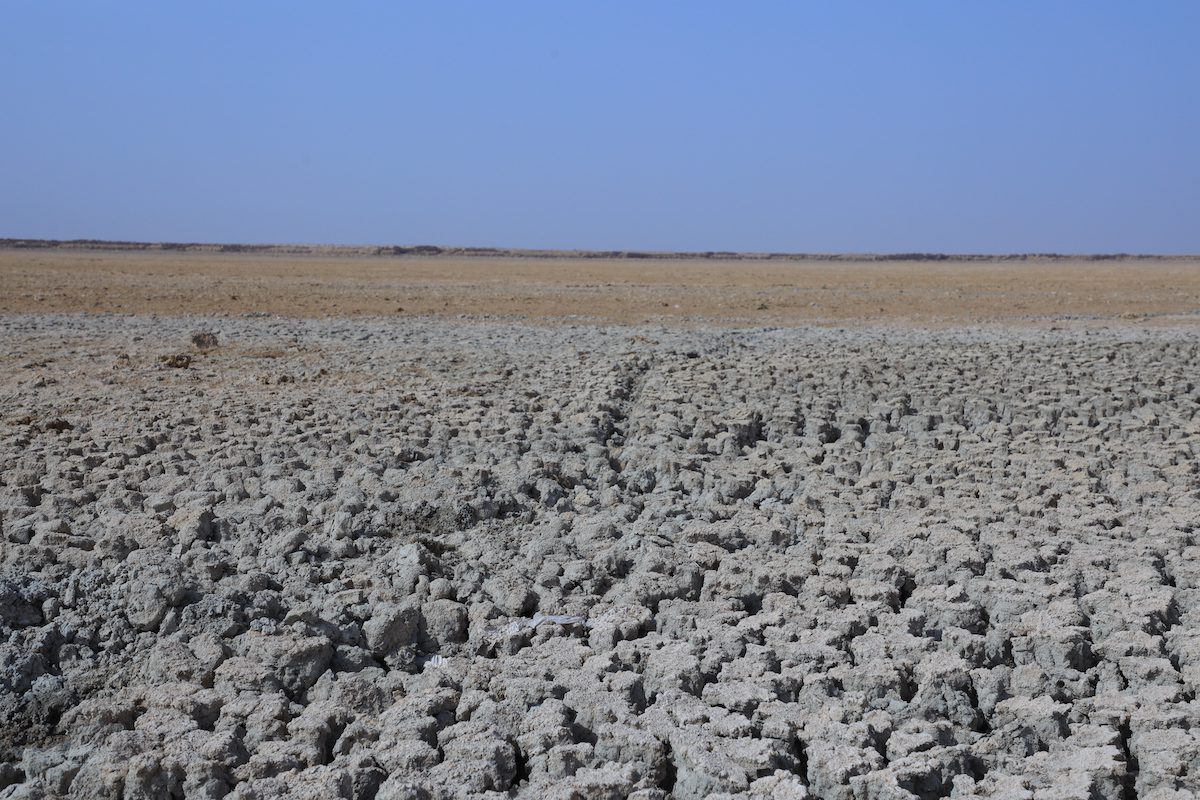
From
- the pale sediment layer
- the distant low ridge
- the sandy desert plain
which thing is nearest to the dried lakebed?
the sandy desert plain

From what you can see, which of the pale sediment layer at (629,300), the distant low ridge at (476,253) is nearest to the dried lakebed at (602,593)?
the pale sediment layer at (629,300)

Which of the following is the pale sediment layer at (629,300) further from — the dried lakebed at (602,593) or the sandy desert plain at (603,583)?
the dried lakebed at (602,593)

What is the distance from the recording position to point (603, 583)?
415cm

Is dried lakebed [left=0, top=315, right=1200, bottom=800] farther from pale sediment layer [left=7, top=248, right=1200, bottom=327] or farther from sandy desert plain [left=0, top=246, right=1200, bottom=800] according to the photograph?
pale sediment layer [left=7, top=248, right=1200, bottom=327]

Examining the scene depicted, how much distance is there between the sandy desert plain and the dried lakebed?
14 mm

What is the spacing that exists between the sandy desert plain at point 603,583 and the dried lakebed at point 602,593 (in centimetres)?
1

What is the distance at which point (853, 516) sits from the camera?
195 inches

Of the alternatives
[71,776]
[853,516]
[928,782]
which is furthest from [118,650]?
[853,516]

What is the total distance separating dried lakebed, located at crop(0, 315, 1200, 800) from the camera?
291cm

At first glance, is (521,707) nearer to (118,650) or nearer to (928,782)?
(928,782)

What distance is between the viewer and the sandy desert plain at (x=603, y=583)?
115 inches

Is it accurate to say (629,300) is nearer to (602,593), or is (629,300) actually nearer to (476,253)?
(602,593)

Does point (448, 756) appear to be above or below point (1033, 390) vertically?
below

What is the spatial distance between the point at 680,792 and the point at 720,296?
18464 mm
